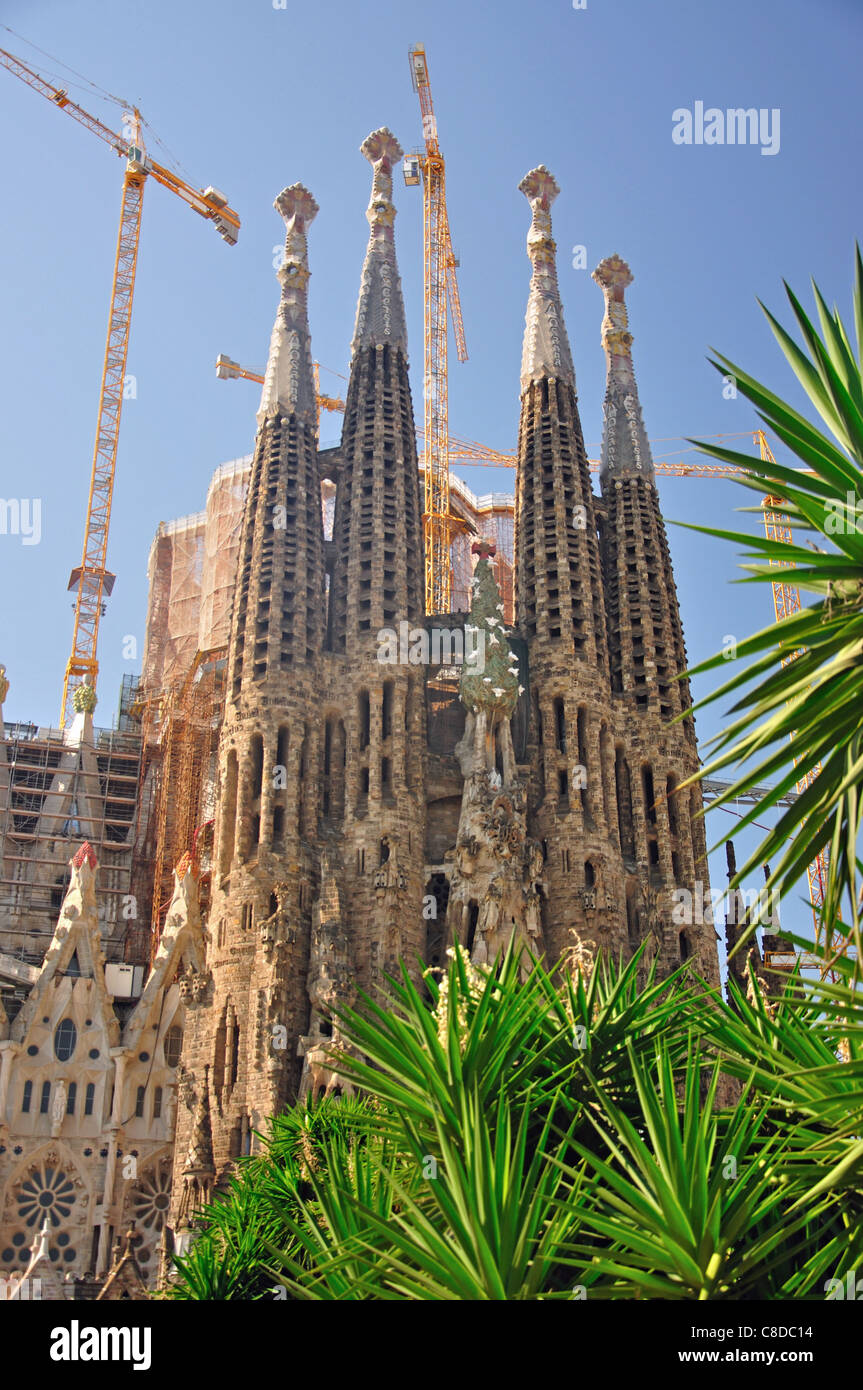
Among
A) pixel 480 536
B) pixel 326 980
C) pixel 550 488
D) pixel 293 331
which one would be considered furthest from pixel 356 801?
pixel 480 536

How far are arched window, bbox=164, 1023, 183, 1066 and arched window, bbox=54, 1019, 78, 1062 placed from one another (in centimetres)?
289

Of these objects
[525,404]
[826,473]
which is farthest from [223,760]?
[826,473]

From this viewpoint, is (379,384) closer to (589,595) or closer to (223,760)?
(589,595)

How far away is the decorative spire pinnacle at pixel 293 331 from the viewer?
50625 millimetres

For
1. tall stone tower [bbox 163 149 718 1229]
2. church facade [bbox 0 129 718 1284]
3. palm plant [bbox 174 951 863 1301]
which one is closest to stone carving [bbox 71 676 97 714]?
church facade [bbox 0 129 718 1284]

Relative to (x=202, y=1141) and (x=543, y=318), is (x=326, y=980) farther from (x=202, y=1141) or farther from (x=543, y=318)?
(x=543, y=318)

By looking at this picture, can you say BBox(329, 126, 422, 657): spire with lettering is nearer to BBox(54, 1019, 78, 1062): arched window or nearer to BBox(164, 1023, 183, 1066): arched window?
BBox(164, 1023, 183, 1066): arched window

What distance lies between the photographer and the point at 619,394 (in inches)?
2248

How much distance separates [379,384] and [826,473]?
130 ft

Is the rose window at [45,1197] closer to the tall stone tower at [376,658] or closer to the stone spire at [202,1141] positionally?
the stone spire at [202,1141]

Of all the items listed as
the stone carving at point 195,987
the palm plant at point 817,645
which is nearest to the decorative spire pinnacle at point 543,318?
the stone carving at point 195,987

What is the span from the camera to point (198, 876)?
5100 centimetres

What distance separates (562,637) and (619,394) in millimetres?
12800

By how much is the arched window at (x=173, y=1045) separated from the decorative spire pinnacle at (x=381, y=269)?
24576mm
